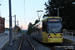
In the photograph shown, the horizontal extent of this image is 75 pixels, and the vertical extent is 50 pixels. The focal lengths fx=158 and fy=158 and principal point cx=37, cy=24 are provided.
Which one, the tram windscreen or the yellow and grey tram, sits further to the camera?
the tram windscreen

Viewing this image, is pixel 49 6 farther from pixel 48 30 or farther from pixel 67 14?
pixel 48 30

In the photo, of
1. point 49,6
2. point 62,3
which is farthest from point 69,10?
point 49,6

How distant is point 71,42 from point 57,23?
10.5 ft

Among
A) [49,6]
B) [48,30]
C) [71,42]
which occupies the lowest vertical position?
[71,42]

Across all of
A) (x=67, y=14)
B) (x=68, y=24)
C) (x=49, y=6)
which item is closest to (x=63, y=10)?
(x=67, y=14)

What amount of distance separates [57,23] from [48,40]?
2.32 metres

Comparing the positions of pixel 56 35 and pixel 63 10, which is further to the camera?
pixel 63 10

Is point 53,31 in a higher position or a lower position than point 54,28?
lower

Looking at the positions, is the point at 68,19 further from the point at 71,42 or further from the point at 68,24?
the point at 71,42

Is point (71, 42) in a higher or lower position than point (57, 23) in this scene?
lower

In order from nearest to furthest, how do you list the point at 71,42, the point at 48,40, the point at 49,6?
1. the point at 48,40
2. the point at 71,42
3. the point at 49,6

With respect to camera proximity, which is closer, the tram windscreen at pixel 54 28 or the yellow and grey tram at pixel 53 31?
the yellow and grey tram at pixel 53 31

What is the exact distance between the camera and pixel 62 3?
43.2m

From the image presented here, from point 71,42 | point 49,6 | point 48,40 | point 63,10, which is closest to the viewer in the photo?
point 48,40
